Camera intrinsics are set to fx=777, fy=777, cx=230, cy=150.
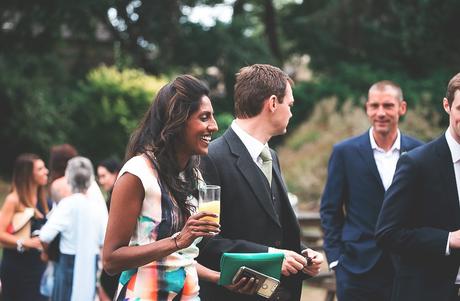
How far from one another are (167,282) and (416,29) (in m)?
20.2

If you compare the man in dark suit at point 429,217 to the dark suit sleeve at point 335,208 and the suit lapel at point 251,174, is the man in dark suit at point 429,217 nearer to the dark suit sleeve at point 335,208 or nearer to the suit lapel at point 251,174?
the suit lapel at point 251,174

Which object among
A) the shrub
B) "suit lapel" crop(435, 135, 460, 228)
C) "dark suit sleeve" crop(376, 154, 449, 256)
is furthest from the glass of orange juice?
the shrub

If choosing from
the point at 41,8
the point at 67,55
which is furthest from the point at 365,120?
the point at 67,55

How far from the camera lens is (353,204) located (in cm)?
648

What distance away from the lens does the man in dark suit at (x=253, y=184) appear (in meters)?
4.72

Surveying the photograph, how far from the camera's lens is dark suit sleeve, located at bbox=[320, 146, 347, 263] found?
6.56 m

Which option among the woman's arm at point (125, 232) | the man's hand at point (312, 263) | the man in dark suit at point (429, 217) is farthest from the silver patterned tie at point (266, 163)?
the woman's arm at point (125, 232)

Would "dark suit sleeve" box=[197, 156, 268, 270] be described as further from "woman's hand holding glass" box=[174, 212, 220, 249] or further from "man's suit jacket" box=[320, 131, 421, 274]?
"man's suit jacket" box=[320, 131, 421, 274]

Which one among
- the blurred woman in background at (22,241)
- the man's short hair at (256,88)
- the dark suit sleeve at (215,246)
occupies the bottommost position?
the blurred woman in background at (22,241)

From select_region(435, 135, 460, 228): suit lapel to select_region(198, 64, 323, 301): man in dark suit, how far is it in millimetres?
847

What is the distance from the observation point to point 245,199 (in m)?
4.75

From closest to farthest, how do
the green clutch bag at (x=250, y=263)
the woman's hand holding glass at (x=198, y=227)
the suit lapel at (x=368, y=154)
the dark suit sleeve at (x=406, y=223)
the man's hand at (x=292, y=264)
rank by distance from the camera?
the woman's hand holding glass at (x=198, y=227) → the green clutch bag at (x=250, y=263) → the man's hand at (x=292, y=264) → the dark suit sleeve at (x=406, y=223) → the suit lapel at (x=368, y=154)

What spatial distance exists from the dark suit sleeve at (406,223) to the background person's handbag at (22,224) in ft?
15.1

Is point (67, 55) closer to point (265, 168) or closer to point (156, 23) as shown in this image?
point (156, 23)
